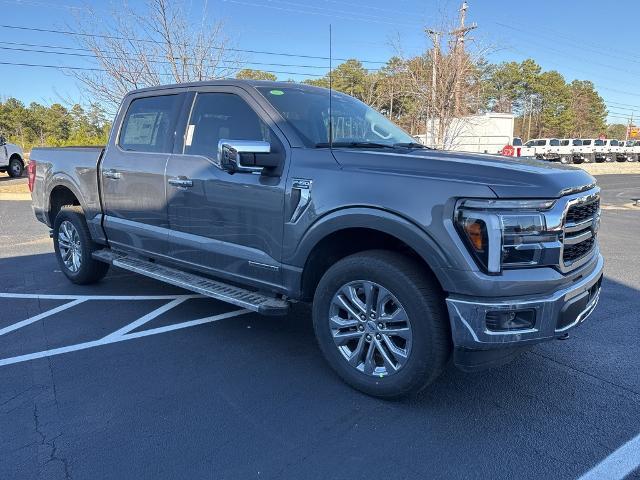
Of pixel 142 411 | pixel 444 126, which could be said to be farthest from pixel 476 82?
pixel 142 411

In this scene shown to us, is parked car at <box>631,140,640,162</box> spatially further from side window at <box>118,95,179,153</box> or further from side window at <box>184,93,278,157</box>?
side window at <box>184,93,278,157</box>

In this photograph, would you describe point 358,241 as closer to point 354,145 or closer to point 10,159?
point 354,145

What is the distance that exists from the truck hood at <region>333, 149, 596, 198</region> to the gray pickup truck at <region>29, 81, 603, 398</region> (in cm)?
1

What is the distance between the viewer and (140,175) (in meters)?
4.59

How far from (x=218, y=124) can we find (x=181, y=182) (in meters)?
0.56

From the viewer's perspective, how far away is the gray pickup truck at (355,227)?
269 cm

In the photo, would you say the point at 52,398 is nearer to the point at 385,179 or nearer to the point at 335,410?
the point at 335,410

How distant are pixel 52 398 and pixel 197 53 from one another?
494 inches

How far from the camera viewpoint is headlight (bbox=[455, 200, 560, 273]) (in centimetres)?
263

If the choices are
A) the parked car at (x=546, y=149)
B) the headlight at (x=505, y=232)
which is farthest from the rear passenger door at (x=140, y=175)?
the parked car at (x=546, y=149)

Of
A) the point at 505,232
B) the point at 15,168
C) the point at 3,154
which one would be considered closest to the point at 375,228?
the point at 505,232

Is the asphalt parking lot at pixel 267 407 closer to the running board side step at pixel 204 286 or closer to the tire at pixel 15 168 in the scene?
the running board side step at pixel 204 286

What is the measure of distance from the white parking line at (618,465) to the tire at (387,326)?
2.95 feet

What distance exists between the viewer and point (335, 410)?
308 cm
